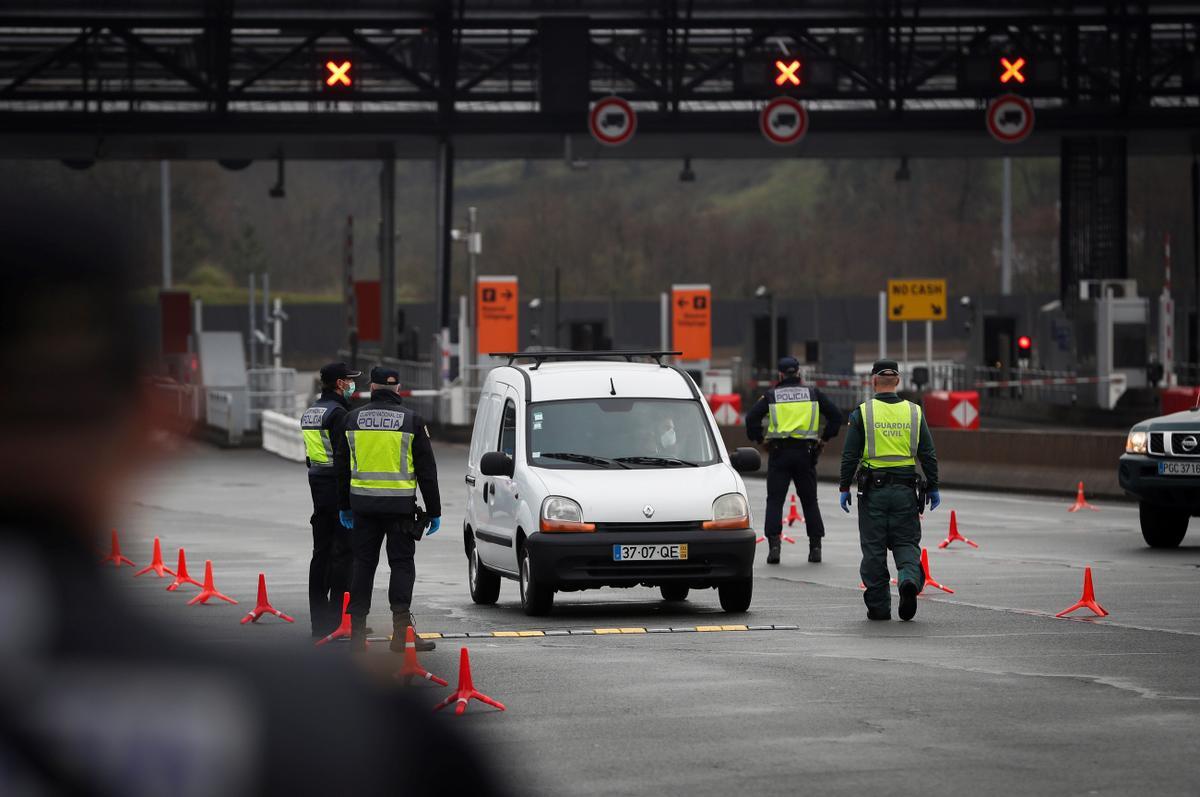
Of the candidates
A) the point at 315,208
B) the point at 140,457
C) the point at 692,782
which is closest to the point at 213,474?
the point at 692,782

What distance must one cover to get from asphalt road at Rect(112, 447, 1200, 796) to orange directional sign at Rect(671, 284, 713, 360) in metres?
28.3

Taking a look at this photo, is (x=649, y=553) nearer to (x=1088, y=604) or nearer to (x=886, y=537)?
(x=886, y=537)

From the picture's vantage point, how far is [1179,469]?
19.4 meters

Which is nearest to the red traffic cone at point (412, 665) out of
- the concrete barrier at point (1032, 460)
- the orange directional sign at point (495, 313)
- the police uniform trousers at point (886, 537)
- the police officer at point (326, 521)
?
the police officer at point (326, 521)

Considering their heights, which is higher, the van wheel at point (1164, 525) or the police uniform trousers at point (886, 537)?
the police uniform trousers at point (886, 537)

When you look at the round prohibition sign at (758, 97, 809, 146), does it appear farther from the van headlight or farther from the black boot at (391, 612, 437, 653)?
the black boot at (391, 612, 437, 653)

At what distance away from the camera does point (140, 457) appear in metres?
1.74

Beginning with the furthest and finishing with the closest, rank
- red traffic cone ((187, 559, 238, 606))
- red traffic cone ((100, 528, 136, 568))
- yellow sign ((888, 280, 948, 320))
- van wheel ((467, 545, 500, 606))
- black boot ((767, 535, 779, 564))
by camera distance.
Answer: yellow sign ((888, 280, 948, 320)) < black boot ((767, 535, 779, 564)) < van wheel ((467, 545, 500, 606)) < red traffic cone ((187, 559, 238, 606)) < red traffic cone ((100, 528, 136, 568))

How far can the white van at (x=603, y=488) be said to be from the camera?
568 inches

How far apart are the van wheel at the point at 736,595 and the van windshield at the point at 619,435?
3.44 feet

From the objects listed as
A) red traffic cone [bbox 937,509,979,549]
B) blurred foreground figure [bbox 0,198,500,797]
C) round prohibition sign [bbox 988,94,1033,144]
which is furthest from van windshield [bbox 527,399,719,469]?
round prohibition sign [bbox 988,94,1033,144]

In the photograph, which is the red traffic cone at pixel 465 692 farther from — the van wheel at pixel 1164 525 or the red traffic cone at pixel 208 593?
the van wheel at pixel 1164 525

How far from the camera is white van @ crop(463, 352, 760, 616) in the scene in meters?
14.4

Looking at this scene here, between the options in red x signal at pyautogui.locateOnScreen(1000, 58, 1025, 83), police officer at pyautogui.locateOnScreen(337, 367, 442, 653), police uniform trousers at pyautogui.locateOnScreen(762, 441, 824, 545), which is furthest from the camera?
red x signal at pyautogui.locateOnScreen(1000, 58, 1025, 83)
